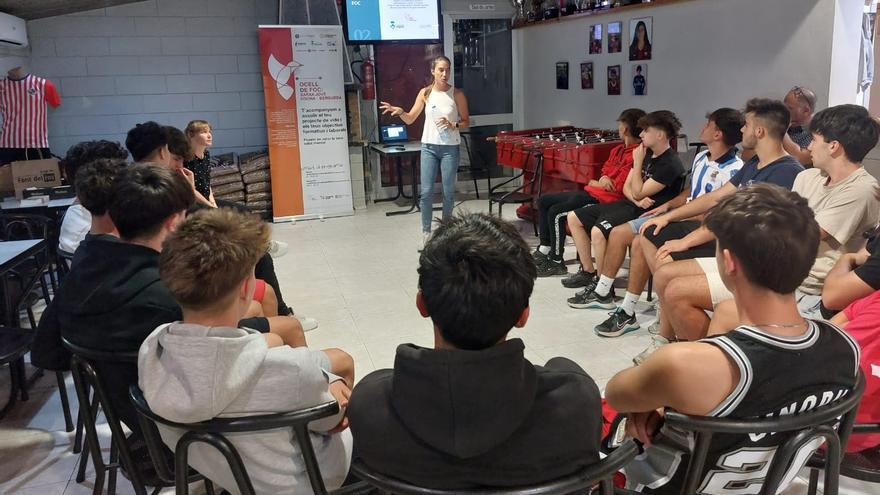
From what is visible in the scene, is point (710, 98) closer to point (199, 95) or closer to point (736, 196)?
point (736, 196)

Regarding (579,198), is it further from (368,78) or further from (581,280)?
(368,78)

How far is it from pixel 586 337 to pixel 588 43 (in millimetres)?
3939

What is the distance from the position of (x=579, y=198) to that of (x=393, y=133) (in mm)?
3198

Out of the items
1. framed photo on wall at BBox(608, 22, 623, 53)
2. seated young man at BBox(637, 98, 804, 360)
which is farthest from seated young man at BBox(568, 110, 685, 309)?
framed photo on wall at BBox(608, 22, 623, 53)

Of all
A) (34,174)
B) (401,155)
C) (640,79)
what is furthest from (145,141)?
(640,79)

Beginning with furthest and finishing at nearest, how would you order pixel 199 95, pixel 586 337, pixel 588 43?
pixel 199 95 → pixel 588 43 → pixel 586 337

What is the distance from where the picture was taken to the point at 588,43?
6.64 meters

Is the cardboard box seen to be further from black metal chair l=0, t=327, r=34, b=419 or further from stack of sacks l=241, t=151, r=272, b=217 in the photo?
black metal chair l=0, t=327, r=34, b=419

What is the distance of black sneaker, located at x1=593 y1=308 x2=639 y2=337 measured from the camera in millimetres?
3662

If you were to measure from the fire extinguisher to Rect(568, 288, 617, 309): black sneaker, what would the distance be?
14.2 feet

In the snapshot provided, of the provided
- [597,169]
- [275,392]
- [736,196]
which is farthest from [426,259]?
[597,169]

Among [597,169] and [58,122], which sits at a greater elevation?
[58,122]

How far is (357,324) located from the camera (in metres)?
3.97

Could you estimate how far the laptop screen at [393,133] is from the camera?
7469 mm
